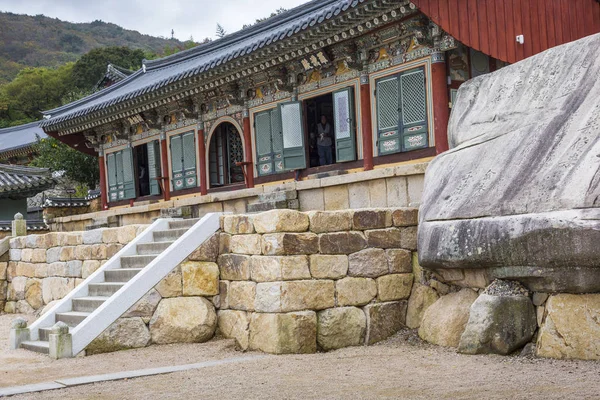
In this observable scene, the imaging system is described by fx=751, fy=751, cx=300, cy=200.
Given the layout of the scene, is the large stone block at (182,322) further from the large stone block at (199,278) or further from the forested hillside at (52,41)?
the forested hillside at (52,41)

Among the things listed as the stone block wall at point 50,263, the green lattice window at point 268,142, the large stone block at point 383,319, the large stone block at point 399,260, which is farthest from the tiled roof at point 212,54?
the large stone block at point 383,319

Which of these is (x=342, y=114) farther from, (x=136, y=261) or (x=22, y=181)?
(x=22, y=181)

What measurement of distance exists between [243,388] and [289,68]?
9576mm

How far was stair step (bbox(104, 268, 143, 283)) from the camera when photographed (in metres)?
9.26

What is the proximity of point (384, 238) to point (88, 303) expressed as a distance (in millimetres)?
3696

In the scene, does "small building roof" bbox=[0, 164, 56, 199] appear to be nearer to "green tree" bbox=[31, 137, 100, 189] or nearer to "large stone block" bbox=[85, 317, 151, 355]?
"green tree" bbox=[31, 137, 100, 189]

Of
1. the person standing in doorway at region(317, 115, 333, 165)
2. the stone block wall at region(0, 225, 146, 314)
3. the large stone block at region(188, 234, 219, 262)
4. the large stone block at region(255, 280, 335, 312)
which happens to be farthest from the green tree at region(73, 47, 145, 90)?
the large stone block at region(255, 280, 335, 312)

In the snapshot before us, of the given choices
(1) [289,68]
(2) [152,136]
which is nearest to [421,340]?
(1) [289,68]

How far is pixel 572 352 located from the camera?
661 cm

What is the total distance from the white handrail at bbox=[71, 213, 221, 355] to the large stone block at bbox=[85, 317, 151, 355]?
68mm

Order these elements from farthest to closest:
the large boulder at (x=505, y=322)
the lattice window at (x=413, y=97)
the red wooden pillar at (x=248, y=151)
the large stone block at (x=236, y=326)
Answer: the red wooden pillar at (x=248, y=151) → the lattice window at (x=413, y=97) → the large stone block at (x=236, y=326) → the large boulder at (x=505, y=322)

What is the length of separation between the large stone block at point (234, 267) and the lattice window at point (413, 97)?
16.7 ft

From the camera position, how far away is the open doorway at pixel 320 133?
1540cm

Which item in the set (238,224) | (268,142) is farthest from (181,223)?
(268,142)
